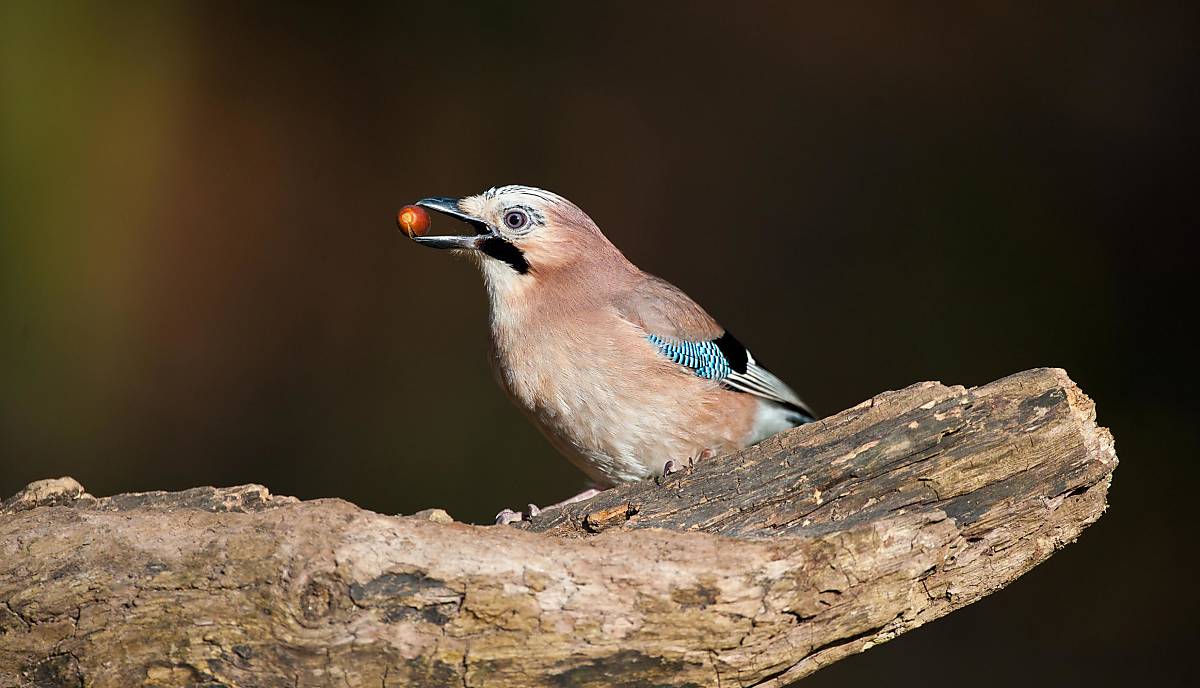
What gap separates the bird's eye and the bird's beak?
0.18 ft

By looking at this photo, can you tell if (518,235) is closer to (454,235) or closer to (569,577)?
(454,235)

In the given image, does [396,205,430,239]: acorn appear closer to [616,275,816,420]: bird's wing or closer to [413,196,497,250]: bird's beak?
[413,196,497,250]: bird's beak

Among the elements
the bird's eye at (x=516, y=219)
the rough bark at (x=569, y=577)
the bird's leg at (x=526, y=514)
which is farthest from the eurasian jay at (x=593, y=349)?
the rough bark at (x=569, y=577)

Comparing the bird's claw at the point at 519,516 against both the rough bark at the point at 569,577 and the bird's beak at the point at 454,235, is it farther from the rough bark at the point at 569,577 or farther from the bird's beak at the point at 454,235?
the bird's beak at the point at 454,235

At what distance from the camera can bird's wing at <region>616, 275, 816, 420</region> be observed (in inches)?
145

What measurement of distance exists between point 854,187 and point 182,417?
3.69 meters

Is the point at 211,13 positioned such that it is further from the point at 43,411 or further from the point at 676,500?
the point at 676,500

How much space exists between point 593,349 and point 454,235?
564 millimetres

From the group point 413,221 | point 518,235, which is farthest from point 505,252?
point 413,221

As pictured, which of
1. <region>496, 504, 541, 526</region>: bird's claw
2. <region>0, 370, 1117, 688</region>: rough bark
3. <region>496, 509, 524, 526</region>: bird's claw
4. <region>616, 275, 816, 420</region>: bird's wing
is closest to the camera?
<region>0, 370, 1117, 688</region>: rough bark

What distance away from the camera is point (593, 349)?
3520 mm

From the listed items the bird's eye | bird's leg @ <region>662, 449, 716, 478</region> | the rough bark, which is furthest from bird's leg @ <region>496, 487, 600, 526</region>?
the bird's eye

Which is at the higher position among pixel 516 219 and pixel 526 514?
pixel 516 219

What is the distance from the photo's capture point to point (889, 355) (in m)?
5.97
